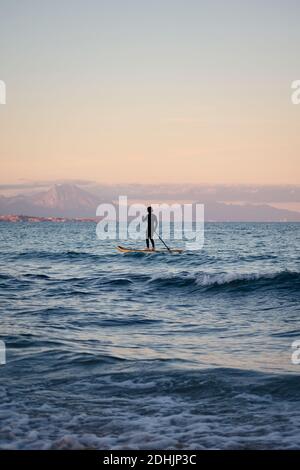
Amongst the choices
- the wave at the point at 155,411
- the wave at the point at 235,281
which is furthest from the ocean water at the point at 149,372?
the wave at the point at 235,281

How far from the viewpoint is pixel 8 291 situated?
19281 millimetres

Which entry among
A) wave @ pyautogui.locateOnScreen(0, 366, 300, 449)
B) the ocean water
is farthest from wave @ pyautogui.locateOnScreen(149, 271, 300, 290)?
wave @ pyautogui.locateOnScreen(0, 366, 300, 449)

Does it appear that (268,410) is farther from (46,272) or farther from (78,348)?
(46,272)

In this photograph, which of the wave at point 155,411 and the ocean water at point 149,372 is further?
the ocean water at point 149,372

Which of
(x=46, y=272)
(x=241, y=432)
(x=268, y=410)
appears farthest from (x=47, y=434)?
(x=46, y=272)
